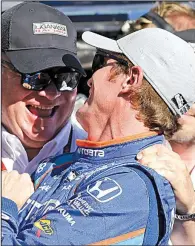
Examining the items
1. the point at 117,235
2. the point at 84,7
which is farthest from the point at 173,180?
the point at 84,7

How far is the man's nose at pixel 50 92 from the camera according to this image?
263 centimetres

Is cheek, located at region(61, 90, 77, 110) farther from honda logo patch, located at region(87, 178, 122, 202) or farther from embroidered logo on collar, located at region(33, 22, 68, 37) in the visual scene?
honda logo patch, located at region(87, 178, 122, 202)

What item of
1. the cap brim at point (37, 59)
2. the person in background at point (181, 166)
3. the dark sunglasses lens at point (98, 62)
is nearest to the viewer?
the person in background at point (181, 166)

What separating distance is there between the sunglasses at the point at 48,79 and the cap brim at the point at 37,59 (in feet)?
0.10

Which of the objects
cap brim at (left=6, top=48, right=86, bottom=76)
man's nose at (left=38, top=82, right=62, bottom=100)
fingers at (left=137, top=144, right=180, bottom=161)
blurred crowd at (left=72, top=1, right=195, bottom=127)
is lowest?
blurred crowd at (left=72, top=1, right=195, bottom=127)

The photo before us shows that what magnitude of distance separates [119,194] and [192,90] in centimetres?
56

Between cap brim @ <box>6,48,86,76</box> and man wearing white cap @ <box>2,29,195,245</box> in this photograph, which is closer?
man wearing white cap @ <box>2,29,195,245</box>

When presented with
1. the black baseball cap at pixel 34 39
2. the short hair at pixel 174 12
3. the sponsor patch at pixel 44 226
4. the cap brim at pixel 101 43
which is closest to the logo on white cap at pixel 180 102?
the cap brim at pixel 101 43

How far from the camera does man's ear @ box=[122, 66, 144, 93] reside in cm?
226

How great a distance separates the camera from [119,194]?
2008mm

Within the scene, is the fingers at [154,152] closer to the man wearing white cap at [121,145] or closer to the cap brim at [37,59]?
the man wearing white cap at [121,145]

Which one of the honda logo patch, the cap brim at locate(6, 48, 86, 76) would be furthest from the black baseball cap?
the honda logo patch

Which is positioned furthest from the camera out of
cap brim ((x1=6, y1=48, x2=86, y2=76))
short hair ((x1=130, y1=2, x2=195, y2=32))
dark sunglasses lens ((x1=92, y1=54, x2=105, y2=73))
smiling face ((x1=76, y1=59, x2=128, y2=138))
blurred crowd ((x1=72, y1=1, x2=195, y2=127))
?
short hair ((x1=130, y1=2, x2=195, y2=32))

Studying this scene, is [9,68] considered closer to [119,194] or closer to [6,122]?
[6,122]
